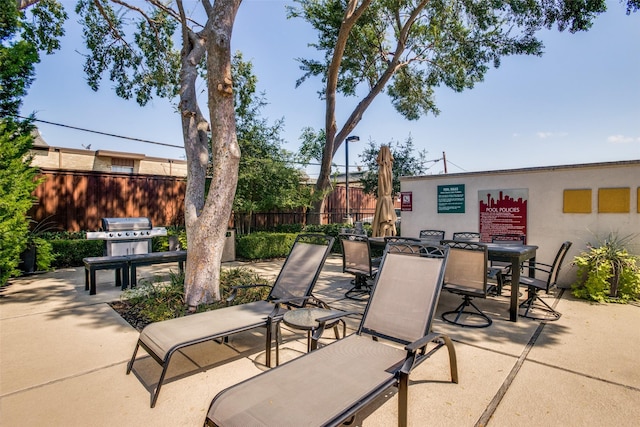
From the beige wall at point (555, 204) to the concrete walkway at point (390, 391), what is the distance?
1.74 metres

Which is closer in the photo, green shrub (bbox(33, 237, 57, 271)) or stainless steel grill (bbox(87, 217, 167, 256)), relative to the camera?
green shrub (bbox(33, 237, 57, 271))

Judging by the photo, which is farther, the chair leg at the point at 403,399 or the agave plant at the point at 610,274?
the agave plant at the point at 610,274

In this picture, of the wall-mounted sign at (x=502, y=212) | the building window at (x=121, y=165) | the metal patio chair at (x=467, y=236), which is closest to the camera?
the metal patio chair at (x=467, y=236)

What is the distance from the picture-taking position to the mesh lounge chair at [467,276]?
409 cm

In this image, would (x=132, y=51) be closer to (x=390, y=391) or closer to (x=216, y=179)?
(x=216, y=179)

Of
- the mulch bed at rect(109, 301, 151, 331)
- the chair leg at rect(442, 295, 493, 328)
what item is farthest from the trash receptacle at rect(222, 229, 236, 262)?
the chair leg at rect(442, 295, 493, 328)

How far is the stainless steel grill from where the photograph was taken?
7512mm

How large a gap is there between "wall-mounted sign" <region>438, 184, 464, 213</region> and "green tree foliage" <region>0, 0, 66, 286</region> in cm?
859

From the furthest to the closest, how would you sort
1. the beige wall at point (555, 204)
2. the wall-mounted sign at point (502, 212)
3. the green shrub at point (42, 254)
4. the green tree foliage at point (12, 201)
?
the green shrub at point (42, 254) → the wall-mounted sign at point (502, 212) → the beige wall at point (555, 204) → the green tree foliage at point (12, 201)

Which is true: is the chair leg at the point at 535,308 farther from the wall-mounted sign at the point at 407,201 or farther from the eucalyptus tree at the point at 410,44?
the eucalyptus tree at the point at 410,44

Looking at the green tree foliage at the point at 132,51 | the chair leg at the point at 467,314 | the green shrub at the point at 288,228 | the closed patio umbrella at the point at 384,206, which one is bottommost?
the chair leg at the point at 467,314

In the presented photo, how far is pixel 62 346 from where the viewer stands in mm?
3537

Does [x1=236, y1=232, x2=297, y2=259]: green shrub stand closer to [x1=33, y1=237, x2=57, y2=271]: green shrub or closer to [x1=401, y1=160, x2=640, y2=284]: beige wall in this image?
[x1=33, y1=237, x2=57, y2=271]: green shrub

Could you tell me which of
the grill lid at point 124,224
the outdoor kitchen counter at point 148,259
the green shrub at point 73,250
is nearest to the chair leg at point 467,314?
the outdoor kitchen counter at point 148,259
